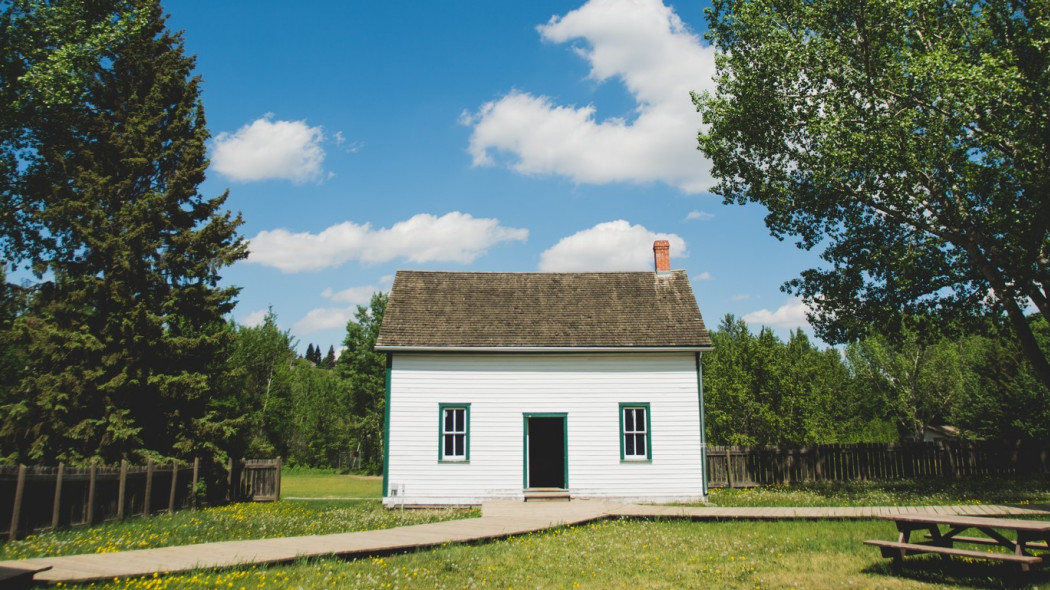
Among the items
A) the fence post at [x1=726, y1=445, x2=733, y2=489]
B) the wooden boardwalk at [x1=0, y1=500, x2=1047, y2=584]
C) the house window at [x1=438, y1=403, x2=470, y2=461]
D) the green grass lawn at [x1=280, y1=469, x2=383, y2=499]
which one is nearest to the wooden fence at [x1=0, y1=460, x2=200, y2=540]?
the wooden boardwalk at [x1=0, y1=500, x2=1047, y2=584]

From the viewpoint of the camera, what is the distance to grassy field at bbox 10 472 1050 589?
27.3 feet

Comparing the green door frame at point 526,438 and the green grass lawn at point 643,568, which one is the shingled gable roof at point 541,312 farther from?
the green grass lawn at point 643,568

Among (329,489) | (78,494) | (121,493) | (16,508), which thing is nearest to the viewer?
(16,508)

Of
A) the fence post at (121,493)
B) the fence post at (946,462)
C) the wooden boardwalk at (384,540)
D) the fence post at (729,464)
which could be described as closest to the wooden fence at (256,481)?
the fence post at (121,493)

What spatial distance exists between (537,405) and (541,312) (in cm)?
357

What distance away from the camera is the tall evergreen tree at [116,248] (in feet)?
69.7

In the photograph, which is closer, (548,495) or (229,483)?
(548,495)

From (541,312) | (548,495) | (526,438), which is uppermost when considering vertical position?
(541,312)

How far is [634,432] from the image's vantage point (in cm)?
2100

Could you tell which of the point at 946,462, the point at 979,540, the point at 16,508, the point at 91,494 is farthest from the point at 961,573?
the point at 946,462

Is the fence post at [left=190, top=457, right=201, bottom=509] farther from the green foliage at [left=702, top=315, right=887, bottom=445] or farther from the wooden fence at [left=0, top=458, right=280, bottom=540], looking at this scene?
the green foliage at [left=702, top=315, right=887, bottom=445]

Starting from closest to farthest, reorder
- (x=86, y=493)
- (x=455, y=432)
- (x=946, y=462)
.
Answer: (x=86, y=493)
(x=455, y=432)
(x=946, y=462)

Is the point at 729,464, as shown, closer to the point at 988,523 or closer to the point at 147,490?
the point at 988,523

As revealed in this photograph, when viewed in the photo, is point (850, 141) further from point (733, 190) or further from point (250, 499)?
point (250, 499)
